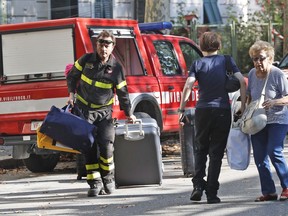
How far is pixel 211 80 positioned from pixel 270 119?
0.73 meters

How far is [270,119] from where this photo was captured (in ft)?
33.4

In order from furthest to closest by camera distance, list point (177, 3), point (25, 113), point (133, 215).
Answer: point (177, 3), point (25, 113), point (133, 215)

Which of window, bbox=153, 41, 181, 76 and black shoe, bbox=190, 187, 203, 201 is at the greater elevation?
window, bbox=153, 41, 181, 76

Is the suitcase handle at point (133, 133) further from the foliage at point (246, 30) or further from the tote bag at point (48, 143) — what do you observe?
the foliage at point (246, 30)

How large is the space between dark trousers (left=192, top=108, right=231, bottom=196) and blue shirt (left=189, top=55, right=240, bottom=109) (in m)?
0.08

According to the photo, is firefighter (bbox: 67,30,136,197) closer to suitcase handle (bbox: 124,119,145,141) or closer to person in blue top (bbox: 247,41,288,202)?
suitcase handle (bbox: 124,119,145,141)

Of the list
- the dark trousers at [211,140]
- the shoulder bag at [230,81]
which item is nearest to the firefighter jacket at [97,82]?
the dark trousers at [211,140]

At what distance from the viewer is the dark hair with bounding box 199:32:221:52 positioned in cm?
1023

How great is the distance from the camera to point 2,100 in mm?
14141

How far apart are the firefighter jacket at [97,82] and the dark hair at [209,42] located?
4.64 feet

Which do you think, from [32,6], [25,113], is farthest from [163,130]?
[32,6]

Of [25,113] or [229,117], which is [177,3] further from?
[229,117]

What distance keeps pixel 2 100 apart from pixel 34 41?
0.96m

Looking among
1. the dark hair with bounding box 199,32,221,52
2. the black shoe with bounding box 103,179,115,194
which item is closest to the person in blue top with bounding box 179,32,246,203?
the dark hair with bounding box 199,32,221,52
